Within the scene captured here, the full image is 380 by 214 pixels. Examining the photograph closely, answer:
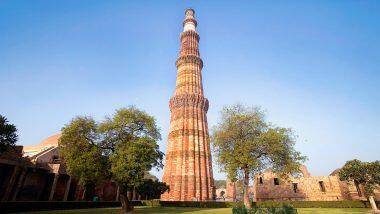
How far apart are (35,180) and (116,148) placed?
14082 mm

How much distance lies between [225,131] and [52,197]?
71.8 feet

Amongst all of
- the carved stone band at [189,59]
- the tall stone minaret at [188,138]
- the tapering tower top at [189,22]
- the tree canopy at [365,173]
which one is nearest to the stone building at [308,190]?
the tall stone minaret at [188,138]

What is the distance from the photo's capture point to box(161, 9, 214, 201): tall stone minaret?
38438 mm

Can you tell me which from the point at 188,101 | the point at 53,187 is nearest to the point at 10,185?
the point at 53,187

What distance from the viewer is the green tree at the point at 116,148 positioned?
2262cm

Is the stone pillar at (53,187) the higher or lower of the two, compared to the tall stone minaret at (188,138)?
lower

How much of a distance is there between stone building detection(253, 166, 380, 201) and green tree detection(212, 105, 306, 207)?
15.5 meters

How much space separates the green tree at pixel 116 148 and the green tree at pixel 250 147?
6.92 m

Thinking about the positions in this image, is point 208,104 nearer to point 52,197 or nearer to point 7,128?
point 52,197

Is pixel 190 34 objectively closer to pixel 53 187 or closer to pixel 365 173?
pixel 53 187

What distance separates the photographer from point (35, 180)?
30.7 meters

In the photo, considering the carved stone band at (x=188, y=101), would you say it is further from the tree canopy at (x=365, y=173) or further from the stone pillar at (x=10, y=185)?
the stone pillar at (x=10, y=185)

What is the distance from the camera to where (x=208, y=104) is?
46.5 metres

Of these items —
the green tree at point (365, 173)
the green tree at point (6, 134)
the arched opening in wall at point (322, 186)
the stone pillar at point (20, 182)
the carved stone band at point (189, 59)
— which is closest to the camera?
the green tree at point (6, 134)
